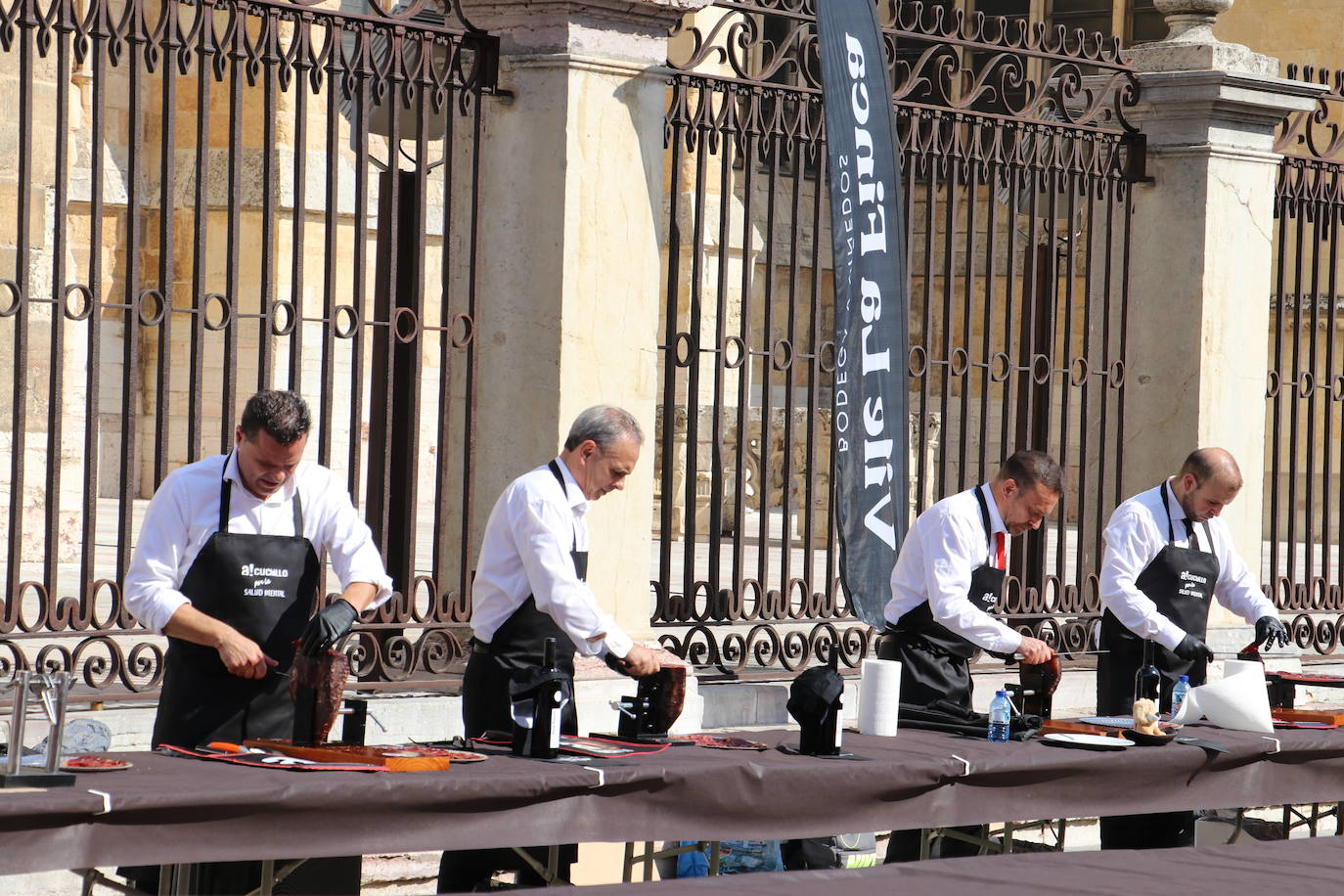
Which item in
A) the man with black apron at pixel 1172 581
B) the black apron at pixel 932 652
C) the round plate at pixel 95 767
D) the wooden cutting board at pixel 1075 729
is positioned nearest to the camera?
the round plate at pixel 95 767

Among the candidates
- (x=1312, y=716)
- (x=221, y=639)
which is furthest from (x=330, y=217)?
(x=1312, y=716)

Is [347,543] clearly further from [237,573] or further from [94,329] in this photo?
[94,329]

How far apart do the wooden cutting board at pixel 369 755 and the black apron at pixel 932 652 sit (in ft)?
7.40

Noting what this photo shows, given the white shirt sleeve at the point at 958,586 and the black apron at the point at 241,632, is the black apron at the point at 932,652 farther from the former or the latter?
the black apron at the point at 241,632

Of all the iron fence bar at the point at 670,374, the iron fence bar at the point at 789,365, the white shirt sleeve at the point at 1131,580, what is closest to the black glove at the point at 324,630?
the iron fence bar at the point at 670,374

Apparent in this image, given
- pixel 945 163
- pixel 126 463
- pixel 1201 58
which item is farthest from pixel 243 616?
pixel 1201 58

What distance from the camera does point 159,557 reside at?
211 inches

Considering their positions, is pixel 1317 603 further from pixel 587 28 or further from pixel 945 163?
pixel 587 28

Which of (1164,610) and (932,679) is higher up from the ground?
(1164,610)

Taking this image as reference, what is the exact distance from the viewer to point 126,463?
21.8 feet

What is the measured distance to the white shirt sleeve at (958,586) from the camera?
6.45 metres

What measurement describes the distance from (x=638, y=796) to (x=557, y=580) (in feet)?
2.77

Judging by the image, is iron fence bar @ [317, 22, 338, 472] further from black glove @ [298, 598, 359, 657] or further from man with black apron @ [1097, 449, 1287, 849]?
man with black apron @ [1097, 449, 1287, 849]

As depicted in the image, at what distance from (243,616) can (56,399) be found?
5.35ft
